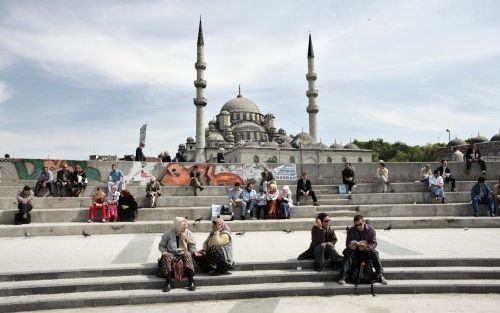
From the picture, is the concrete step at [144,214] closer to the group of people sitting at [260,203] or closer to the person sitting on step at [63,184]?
the group of people sitting at [260,203]

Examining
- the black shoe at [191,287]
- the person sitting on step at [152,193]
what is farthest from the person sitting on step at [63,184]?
the black shoe at [191,287]

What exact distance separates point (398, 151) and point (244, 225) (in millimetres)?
93205

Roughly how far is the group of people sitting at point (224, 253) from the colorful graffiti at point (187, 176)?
35.0 feet

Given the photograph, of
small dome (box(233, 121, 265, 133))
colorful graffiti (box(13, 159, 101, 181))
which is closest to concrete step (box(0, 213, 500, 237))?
colorful graffiti (box(13, 159, 101, 181))

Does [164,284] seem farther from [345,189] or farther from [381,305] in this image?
[345,189]

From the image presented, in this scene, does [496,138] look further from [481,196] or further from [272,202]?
[272,202]

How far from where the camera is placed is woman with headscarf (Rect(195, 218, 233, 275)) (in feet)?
21.7

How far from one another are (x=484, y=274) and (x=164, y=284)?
5159 mm

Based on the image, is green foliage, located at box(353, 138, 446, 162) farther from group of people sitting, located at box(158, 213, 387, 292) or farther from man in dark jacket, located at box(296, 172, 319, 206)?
group of people sitting, located at box(158, 213, 387, 292)

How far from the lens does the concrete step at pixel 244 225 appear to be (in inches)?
421

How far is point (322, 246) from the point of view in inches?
270

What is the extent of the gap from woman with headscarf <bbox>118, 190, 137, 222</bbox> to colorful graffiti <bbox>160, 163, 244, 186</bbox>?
551cm

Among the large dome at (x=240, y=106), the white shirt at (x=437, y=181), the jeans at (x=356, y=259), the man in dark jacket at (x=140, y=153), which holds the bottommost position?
the jeans at (x=356, y=259)

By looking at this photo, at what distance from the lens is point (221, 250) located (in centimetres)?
667
